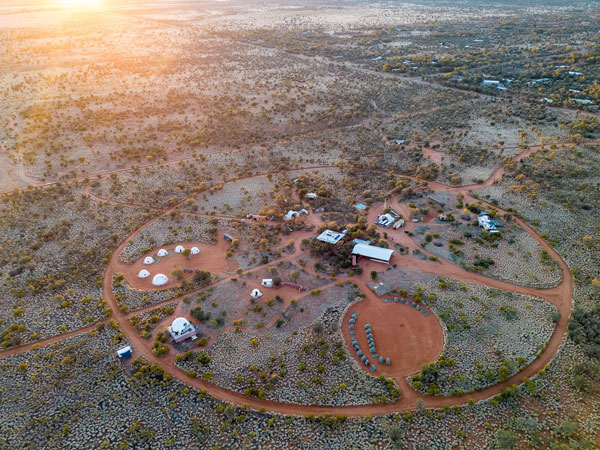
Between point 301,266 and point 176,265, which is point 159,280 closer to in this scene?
point 176,265

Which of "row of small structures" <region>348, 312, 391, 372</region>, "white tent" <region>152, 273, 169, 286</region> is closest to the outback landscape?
"row of small structures" <region>348, 312, 391, 372</region>

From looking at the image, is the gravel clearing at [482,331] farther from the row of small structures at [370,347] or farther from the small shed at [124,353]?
the small shed at [124,353]

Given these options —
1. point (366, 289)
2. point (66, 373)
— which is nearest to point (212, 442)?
point (66, 373)

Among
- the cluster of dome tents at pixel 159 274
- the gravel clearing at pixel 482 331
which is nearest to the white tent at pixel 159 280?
the cluster of dome tents at pixel 159 274

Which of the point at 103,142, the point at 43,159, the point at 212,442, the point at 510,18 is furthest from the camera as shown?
the point at 510,18

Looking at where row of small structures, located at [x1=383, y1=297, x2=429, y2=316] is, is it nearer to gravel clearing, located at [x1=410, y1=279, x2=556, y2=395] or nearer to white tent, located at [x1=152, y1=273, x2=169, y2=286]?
gravel clearing, located at [x1=410, y1=279, x2=556, y2=395]

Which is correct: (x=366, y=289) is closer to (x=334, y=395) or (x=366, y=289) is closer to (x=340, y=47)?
(x=334, y=395)
